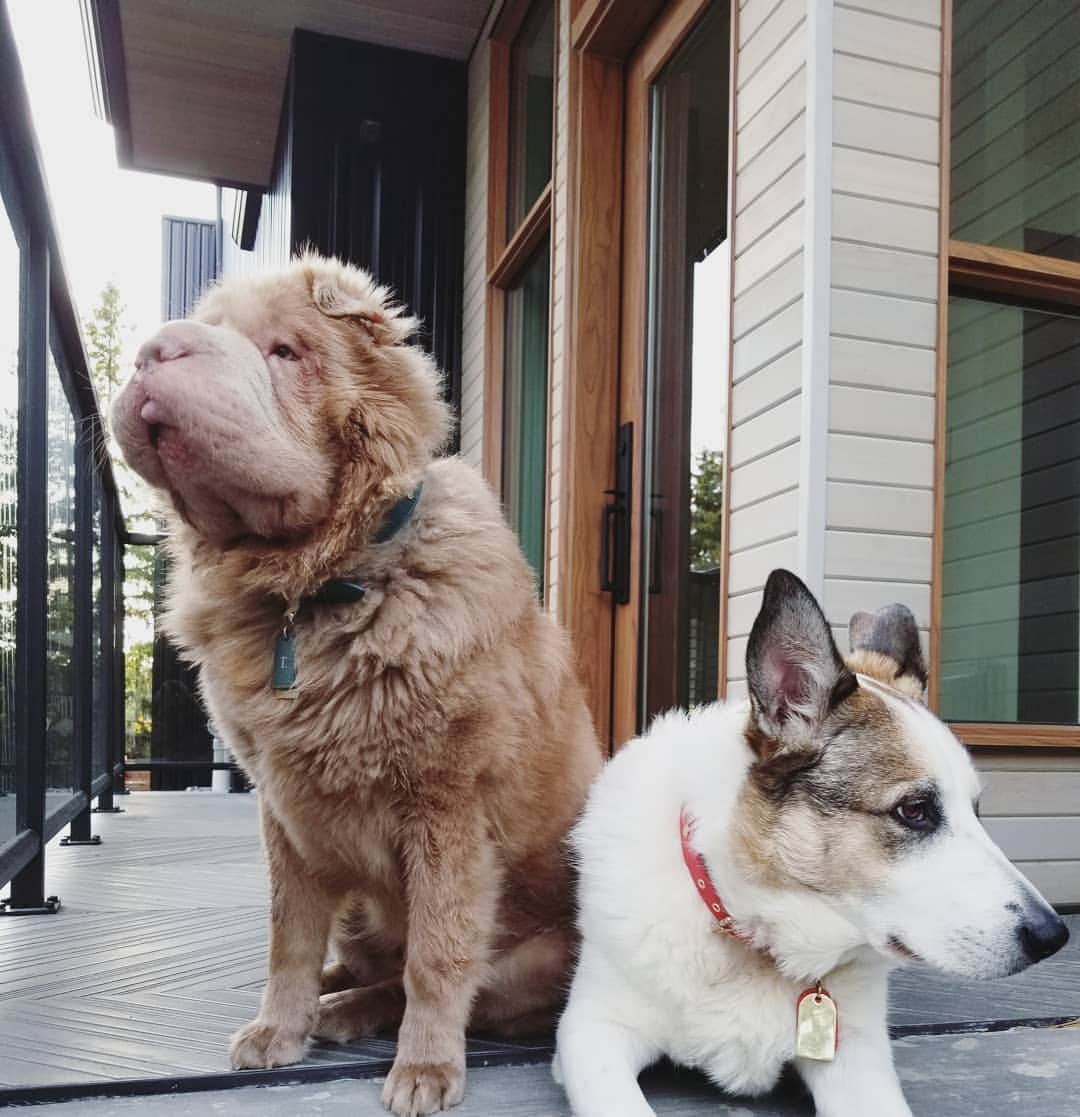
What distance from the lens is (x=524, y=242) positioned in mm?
6117

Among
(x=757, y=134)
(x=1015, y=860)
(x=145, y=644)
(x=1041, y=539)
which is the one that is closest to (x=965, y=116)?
(x=757, y=134)

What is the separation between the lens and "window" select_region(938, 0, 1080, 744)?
373cm

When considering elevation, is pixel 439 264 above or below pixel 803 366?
above

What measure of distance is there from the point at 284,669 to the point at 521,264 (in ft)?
15.3

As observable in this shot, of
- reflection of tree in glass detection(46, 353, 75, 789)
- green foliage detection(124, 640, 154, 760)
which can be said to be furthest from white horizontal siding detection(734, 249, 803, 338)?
green foliage detection(124, 640, 154, 760)

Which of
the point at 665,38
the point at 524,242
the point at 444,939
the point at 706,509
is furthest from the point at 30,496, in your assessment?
the point at 524,242

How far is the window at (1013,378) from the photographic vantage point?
3.73m

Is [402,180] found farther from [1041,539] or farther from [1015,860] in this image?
[1015,860]

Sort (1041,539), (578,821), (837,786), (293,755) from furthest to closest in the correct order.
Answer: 1. (1041,539)
2. (578,821)
3. (293,755)
4. (837,786)

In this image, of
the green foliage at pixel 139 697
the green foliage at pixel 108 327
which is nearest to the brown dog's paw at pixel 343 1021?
the green foliage at pixel 139 697

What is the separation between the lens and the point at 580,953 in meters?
2.10

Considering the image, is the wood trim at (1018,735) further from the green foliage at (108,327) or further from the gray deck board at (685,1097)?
the green foliage at (108,327)

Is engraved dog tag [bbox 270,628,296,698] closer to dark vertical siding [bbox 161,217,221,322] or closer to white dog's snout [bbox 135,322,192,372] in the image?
white dog's snout [bbox 135,322,192,372]

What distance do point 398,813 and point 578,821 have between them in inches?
15.4
